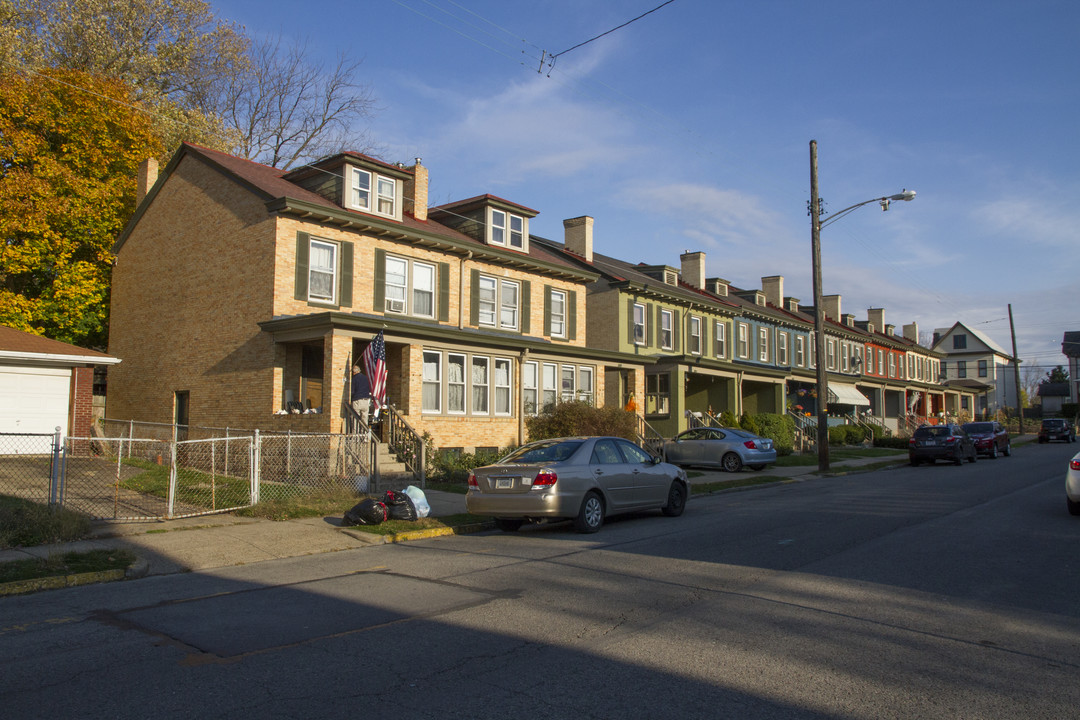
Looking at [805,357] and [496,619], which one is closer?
[496,619]

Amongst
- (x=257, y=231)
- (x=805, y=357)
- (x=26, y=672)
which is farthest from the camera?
(x=805, y=357)

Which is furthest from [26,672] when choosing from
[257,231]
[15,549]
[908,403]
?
[908,403]

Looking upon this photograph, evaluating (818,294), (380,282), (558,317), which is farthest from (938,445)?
(380,282)

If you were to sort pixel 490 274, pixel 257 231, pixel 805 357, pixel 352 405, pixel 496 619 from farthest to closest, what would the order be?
1. pixel 805 357
2. pixel 490 274
3. pixel 257 231
4. pixel 352 405
5. pixel 496 619

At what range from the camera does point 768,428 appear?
3347cm

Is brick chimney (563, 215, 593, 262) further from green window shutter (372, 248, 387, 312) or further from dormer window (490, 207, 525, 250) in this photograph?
green window shutter (372, 248, 387, 312)

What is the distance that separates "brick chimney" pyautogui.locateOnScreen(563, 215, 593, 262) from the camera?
109 feet

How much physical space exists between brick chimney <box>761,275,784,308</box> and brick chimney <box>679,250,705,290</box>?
11435 millimetres

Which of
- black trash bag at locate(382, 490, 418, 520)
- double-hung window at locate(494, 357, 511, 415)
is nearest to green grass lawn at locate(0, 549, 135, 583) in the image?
black trash bag at locate(382, 490, 418, 520)

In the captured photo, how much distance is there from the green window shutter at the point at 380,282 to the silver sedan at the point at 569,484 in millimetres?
10214

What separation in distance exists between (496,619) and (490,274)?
1918cm

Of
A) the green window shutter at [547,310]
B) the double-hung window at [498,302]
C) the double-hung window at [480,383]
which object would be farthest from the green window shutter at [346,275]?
the green window shutter at [547,310]

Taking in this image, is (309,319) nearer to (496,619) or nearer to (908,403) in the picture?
(496,619)

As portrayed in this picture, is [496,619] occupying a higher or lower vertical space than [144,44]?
lower
